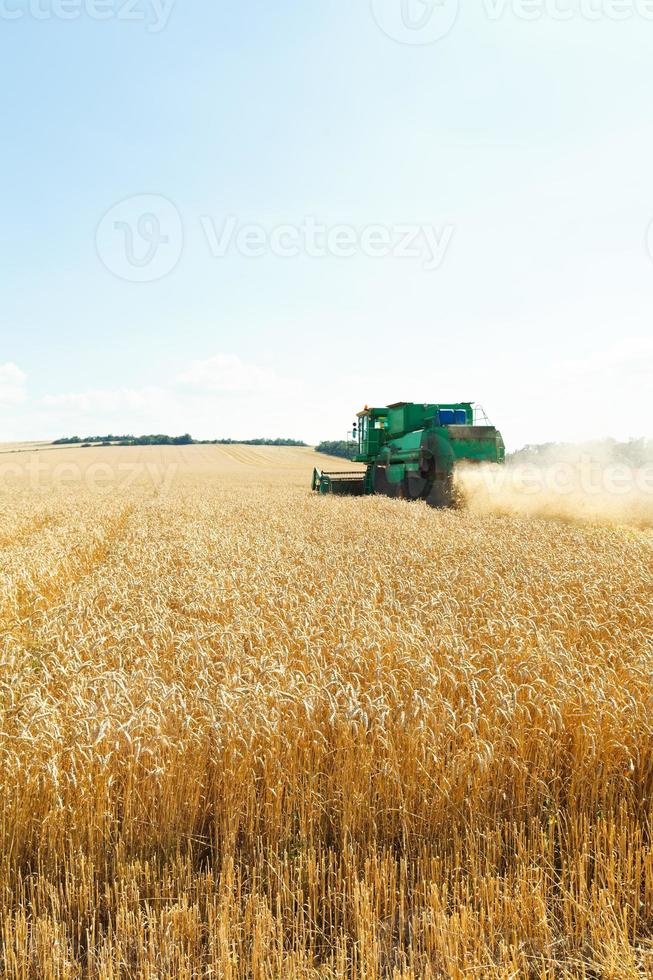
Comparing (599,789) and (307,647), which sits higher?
(307,647)

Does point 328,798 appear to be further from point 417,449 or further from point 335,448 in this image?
point 335,448

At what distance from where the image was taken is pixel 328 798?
3.26 metres

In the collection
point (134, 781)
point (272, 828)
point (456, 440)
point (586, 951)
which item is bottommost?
point (586, 951)

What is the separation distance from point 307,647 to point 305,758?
133 cm

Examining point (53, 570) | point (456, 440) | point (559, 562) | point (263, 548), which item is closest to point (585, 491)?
point (456, 440)

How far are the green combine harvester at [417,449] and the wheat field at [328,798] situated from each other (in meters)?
12.3

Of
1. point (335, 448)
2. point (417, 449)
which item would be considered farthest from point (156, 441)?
point (417, 449)

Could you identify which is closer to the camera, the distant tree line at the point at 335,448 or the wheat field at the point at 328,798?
the wheat field at the point at 328,798

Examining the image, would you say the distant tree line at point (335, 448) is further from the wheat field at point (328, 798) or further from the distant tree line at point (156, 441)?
the wheat field at point (328, 798)

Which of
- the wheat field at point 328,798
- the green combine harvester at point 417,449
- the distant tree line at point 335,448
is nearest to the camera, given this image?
the wheat field at point 328,798

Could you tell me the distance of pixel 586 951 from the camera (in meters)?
2.48

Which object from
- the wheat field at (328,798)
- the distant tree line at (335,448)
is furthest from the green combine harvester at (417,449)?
the distant tree line at (335,448)

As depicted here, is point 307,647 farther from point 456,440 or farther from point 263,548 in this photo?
point 456,440

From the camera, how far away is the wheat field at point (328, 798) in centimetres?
244
